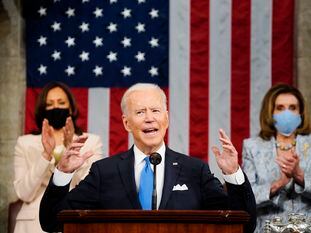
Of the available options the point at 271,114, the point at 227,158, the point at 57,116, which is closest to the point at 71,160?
the point at 227,158

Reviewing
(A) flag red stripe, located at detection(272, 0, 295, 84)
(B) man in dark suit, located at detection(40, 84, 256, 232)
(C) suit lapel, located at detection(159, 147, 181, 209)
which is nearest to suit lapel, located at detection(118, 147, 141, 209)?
(B) man in dark suit, located at detection(40, 84, 256, 232)

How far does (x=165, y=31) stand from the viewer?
7703mm

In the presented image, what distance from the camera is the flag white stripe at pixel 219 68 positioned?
7.64 meters

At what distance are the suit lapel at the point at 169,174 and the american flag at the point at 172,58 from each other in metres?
3.17

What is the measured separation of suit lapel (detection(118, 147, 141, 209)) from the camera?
4254 mm

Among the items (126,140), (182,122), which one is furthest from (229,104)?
(126,140)

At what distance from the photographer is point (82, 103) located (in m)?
7.65

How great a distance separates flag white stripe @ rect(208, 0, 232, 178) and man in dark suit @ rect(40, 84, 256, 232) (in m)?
3.19

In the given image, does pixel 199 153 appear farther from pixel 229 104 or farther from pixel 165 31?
pixel 165 31

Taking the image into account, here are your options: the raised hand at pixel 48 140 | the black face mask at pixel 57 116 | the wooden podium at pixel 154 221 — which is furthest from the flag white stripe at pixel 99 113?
the wooden podium at pixel 154 221

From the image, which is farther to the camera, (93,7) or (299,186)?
(93,7)

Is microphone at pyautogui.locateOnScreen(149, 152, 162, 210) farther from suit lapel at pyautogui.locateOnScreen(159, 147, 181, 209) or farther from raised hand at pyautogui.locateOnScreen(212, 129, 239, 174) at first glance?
raised hand at pyautogui.locateOnScreen(212, 129, 239, 174)

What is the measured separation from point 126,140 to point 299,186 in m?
2.06

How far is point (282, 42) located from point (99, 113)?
70.0 inches
